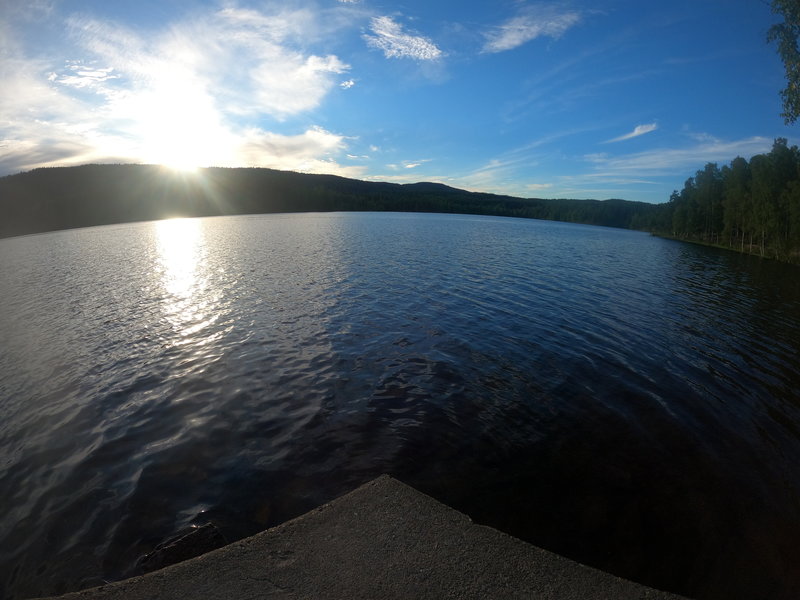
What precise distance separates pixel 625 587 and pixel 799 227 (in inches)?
2955

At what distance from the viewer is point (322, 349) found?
57.0ft

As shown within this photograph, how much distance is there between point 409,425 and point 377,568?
580 centimetres

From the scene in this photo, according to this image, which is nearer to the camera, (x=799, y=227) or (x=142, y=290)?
Result: (x=142, y=290)

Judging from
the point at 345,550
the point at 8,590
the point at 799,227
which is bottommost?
the point at 8,590

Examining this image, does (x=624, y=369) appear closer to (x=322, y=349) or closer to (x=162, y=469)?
(x=322, y=349)

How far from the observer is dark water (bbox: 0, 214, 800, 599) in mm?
7902

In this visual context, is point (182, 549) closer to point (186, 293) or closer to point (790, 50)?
point (186, 293)

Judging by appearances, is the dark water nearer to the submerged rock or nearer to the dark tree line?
the submerged rock

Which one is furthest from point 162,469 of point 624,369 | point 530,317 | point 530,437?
point 530,317

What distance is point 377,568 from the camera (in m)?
Answer: 5.89

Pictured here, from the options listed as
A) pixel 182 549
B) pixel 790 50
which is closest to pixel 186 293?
pixel 182 549

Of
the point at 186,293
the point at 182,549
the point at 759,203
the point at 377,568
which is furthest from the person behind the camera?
the point at 759,203

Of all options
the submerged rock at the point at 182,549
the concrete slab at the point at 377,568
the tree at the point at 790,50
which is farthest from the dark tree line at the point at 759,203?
the submerged rock at the point at 182,549

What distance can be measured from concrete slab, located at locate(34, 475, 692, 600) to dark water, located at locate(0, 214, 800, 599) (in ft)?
4.94
